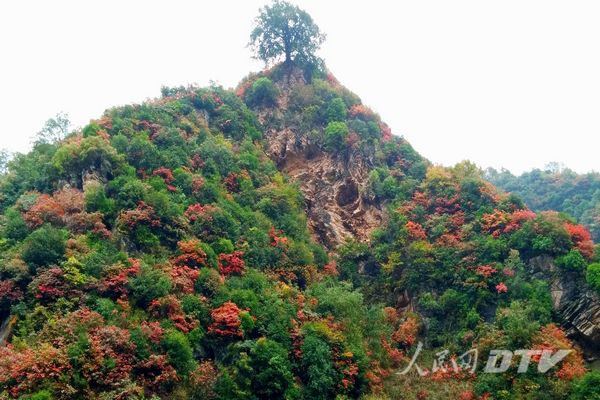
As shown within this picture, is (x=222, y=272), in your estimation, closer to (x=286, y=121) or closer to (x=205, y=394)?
(x=205, y=394)

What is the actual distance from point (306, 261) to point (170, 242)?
6835mm

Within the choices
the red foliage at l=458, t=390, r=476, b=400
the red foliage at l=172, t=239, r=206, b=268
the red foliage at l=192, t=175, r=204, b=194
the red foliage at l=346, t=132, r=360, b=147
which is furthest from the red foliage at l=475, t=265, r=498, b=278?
the red foliage at l=192, t=175, r=204, b=194

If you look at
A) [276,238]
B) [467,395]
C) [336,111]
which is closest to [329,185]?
[336,111]

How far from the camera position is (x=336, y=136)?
109 ft

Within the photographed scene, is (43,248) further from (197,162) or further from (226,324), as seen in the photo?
(197,162)

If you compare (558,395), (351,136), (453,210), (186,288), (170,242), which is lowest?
(558,395)

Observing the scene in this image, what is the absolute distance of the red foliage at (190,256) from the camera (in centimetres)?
2036

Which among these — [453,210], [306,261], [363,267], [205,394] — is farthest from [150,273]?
[453,210]

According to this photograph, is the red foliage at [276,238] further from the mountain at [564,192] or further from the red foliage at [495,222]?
the mountain at [564,192]

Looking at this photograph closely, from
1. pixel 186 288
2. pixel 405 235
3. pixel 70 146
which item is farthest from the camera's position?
pixel 405 235

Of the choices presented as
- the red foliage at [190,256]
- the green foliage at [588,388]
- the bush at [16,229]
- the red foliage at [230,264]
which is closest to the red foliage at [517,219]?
the green foliage at [588,388]

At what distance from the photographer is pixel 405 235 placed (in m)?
27.4

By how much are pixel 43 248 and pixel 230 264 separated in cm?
741

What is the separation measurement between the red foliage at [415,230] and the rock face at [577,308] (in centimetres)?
632
